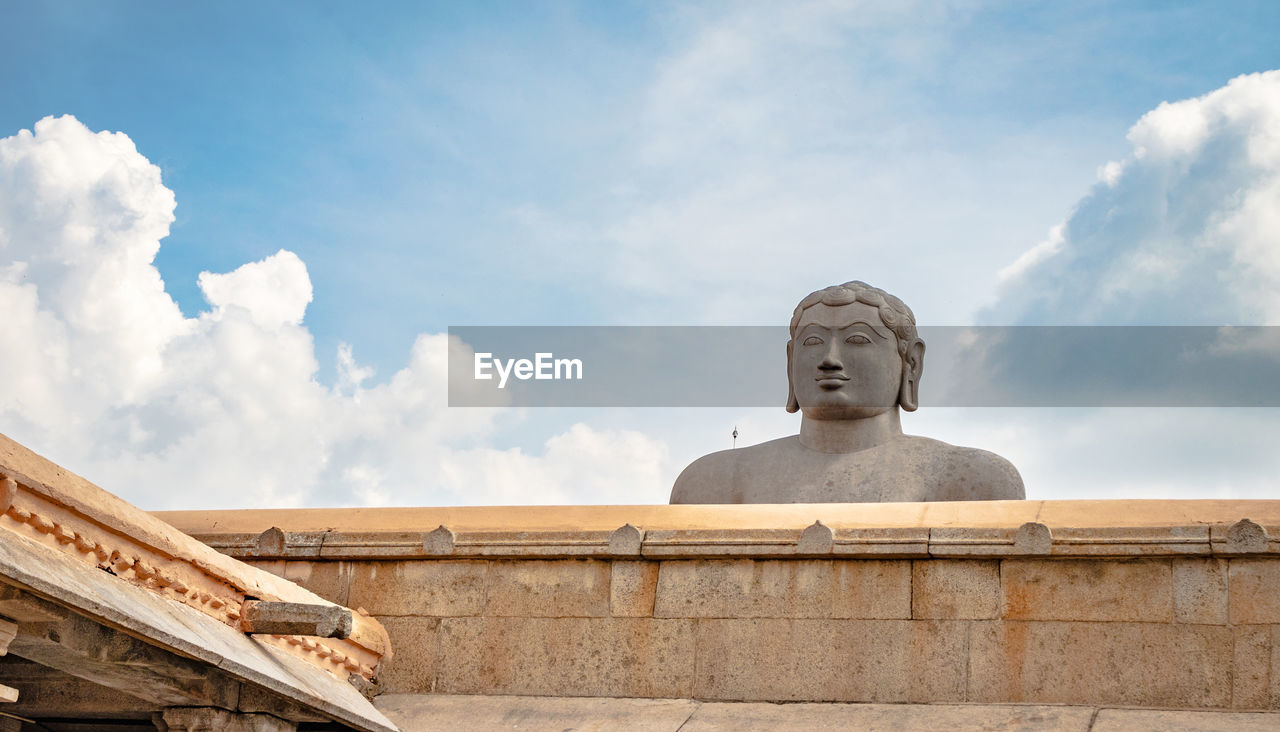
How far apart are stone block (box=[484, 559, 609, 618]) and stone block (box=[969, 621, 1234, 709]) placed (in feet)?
7.25

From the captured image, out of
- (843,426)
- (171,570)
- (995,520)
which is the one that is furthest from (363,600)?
(843,426)

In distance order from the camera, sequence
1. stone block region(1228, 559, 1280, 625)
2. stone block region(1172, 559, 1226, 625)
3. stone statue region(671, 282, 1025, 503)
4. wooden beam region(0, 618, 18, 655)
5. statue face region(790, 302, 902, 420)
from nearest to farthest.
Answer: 1. wooden beam region(0, 618, 18, 655)
2. stone block region(1228, 559, 1280, 625)
3. stone block region(1172, 559, 1226, 625)
4. stone statue region(671, 282, 1025, 503)
5. statue face region(790, 302, 902, 420)

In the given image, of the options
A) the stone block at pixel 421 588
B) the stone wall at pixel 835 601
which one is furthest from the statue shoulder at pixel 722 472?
the stone block at pixel 421 588

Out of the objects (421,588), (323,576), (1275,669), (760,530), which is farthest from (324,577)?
(1275,669)

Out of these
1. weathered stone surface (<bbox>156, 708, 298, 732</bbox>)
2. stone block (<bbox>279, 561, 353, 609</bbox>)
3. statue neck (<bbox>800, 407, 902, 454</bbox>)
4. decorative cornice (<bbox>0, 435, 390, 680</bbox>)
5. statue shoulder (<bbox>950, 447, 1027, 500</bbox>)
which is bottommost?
weathered stone surface (<bbox>156, 708, 298, 732</bbox>)

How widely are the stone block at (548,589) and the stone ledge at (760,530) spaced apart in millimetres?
92

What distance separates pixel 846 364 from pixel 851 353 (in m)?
0.10

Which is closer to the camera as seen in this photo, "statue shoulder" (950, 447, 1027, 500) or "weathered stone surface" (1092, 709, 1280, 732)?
"weathered stone surface" (1092, 709, 1280, 732)

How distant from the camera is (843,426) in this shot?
1253 cm

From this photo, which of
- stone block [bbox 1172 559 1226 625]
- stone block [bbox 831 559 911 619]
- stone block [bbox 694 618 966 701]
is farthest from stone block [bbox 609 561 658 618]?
stone block [bbox 1172 559 1226 625]

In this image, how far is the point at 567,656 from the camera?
901 cm

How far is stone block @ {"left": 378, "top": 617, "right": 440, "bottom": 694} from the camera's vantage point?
919 centimetres

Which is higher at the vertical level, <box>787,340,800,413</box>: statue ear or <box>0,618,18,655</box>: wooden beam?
<box>787,340,800,413</box>: statue ear

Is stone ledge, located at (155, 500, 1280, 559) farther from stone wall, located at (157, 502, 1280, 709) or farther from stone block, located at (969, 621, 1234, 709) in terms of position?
stone block, located at (969, 621, 1234, 709)
